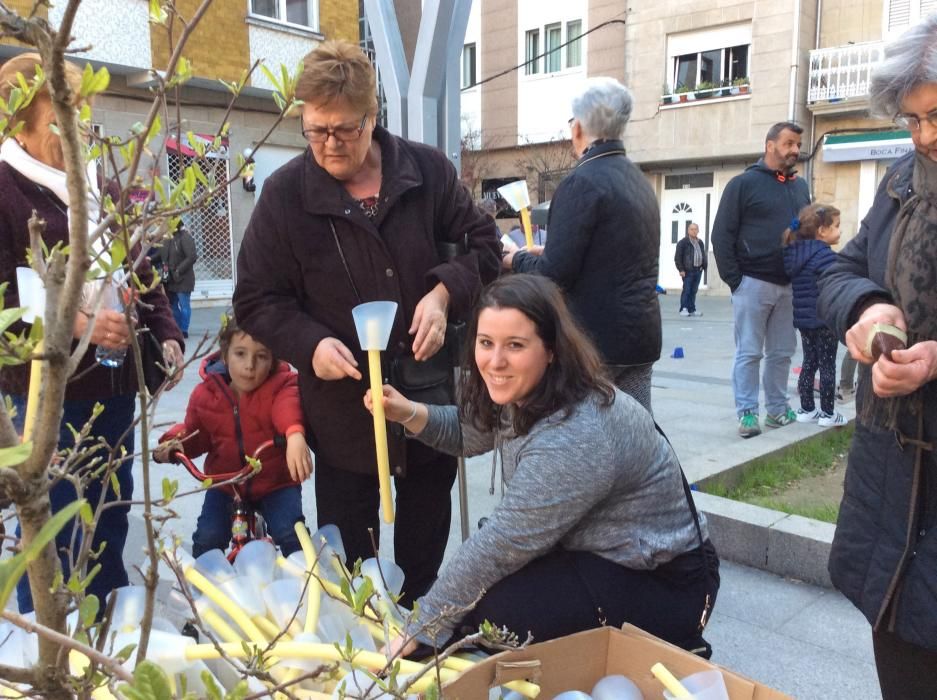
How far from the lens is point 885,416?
1591 millimetres

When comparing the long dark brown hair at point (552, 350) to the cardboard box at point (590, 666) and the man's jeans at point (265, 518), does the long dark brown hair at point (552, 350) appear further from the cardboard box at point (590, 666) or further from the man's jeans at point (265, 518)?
the man's jeans at point (265, 518)

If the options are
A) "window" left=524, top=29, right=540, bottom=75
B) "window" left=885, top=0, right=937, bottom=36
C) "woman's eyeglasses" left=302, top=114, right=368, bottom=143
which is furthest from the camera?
"window" left=524, top=29, right=540, bottom=75

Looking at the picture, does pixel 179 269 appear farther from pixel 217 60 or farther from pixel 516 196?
pixel 516 196

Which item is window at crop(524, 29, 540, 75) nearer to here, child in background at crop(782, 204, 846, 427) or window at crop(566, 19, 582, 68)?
window at crop(566, 19, 582, 68)

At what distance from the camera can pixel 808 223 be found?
15.7 ft

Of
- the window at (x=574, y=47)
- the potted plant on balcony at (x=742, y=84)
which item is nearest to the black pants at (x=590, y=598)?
the potted plant on balcony at (x=742, y=84)

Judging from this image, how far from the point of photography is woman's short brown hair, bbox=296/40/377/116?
2.07m

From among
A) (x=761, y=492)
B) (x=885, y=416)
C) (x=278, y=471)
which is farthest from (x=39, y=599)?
(x=761, y=492)

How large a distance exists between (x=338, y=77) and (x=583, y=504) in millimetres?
1175

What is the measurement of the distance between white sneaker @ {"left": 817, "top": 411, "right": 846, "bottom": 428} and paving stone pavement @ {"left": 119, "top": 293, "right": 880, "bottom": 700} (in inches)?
8.6

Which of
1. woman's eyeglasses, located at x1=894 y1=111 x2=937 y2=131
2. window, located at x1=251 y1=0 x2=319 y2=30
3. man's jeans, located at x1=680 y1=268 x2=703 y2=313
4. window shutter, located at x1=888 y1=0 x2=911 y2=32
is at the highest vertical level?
window shutter, located at x1=888 y1=0 x2=911 y2=32

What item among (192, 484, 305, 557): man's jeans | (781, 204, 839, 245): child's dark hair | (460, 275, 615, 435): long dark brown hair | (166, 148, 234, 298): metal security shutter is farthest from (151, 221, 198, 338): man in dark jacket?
(460, 275, 615, 435): long dark brown hair

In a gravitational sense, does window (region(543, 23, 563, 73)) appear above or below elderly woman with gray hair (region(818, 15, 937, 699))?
above

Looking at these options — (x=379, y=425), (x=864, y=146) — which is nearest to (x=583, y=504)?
(x=379, y=425)
